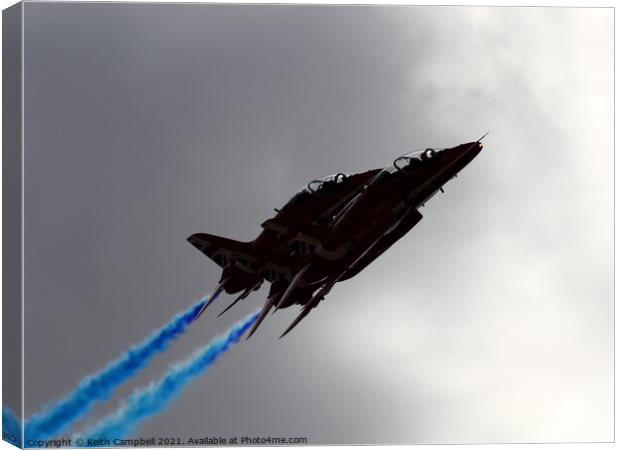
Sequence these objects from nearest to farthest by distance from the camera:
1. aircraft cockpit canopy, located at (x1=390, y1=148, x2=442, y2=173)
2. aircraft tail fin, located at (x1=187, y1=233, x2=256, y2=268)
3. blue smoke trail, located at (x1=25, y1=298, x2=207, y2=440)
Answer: blue smoke trail, located at (x1=25, y1=298, x2=207, y2=440) → aircraft cockpit canopy, located at (x1=390, y1=148, x2=442, y2=173) → aircraft tail fin, located at (x1=187, y1=233, x2=256, y2=268)

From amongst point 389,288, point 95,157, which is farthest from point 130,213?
point 389,288

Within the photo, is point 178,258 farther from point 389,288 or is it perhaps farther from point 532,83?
point 532,83

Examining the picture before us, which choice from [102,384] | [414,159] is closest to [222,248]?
[102,384]

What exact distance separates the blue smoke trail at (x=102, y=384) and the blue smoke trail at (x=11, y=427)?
42 cm

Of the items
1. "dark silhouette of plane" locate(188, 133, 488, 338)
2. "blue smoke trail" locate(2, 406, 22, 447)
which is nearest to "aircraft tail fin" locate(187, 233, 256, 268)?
"dark silhouette of plane" locate(188, 133, 488, 338)

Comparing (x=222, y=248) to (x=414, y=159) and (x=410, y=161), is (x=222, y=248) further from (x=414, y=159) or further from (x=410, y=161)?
(x=414, y=159)

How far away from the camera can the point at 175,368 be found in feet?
130

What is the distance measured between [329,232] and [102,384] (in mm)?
10146

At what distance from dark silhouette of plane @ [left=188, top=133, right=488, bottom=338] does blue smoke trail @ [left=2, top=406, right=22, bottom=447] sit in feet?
25.3

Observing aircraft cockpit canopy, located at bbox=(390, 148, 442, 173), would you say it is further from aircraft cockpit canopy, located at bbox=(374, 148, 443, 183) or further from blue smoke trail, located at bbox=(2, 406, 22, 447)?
blue smoke trail, located at bbox=(2, 406, 22, 447)

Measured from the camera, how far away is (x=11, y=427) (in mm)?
38406

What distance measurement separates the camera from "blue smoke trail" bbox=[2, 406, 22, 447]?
124 feet

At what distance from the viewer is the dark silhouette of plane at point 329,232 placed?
3941 cm

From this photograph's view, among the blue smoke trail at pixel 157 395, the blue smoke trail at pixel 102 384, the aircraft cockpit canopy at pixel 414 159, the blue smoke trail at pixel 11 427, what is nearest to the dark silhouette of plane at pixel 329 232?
the aircraft cockpit canopy at pixel 414 159
